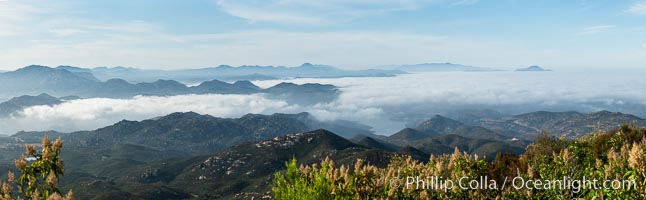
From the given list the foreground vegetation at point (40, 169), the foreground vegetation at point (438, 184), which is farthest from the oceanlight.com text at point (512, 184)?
the foreground vegetation at point (40, 169)

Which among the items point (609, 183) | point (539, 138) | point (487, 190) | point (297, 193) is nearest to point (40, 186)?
point (297, 193)

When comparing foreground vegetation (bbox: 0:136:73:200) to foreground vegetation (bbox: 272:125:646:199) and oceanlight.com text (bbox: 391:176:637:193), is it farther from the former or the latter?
oceanlight.com text (bbox: 391:176:637:193)

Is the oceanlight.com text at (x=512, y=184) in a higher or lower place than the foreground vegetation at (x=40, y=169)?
lower

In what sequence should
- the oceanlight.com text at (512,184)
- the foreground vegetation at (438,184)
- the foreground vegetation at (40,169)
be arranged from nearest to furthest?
the foreground vegetation at (40,169)
the foreground vegetation at (438,184)
the oceanlight.com text at (512,184)

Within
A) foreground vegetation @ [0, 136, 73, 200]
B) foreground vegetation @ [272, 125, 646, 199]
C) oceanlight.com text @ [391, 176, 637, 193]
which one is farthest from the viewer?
oceanlight.com text @ [391, 176, 637, 193]

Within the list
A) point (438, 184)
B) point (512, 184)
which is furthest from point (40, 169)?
point (512, 184)

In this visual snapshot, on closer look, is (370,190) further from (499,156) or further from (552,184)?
(499,156)

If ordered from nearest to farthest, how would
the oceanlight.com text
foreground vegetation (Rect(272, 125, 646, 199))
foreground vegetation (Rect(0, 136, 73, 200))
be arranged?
foreground vegetation (Rect(0, 136, 73, 200)), foreground vegetation (Rect(272, 125, 646, 199)), the oceanlight.com text

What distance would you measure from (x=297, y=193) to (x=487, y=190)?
6.75m

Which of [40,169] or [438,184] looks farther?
[438,184]

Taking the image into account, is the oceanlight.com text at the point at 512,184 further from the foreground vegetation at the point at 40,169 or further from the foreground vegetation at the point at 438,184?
the foreground vegetation at the point at 40,169

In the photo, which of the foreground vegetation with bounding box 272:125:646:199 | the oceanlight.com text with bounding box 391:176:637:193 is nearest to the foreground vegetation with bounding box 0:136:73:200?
the foreground vegetation with bounding box 272:125:646:199

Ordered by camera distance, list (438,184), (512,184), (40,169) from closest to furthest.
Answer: (40,169)
(512,184)
(438,184)

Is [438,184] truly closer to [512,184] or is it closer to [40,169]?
[512,184]
